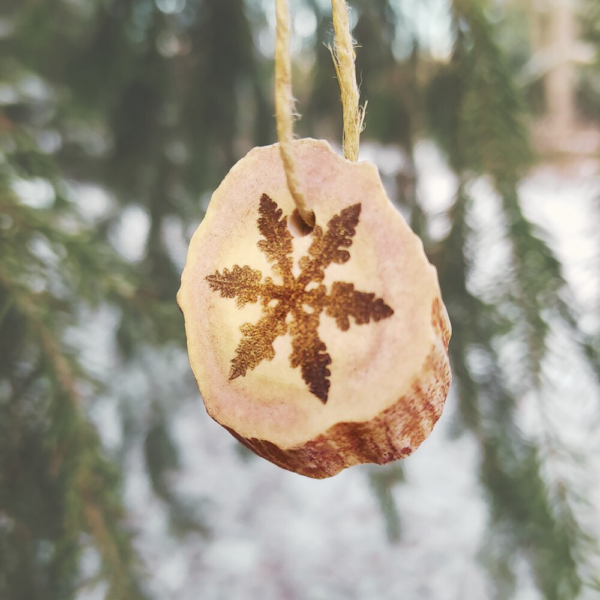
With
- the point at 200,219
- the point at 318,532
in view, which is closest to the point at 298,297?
the point at 200,219

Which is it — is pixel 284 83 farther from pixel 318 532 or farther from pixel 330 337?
pixel 318 532

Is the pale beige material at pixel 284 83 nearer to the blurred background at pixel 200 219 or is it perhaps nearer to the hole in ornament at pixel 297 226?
the hole in ornament at pixel 297 226

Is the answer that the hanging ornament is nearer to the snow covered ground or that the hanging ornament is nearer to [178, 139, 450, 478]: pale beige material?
[178, 139, 450, 478]: pale beige material

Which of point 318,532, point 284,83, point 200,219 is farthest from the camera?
point 318,532

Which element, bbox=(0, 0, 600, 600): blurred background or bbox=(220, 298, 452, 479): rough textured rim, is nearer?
bbox=(220, 298, 452, 479): rough textured rim

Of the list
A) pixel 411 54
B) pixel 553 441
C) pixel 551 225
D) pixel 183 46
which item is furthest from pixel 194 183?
pixel 553 441

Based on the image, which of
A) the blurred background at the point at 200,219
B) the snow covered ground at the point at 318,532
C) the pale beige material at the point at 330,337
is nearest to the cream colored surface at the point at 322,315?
the pale beige material at the point at 330,337

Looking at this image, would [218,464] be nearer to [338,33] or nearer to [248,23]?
[248,23]

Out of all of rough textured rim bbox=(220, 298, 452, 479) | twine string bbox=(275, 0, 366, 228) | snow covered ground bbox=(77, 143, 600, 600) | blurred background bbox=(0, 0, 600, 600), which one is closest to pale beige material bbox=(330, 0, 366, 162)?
twine string bbox=(275, 0, 366, 228)
